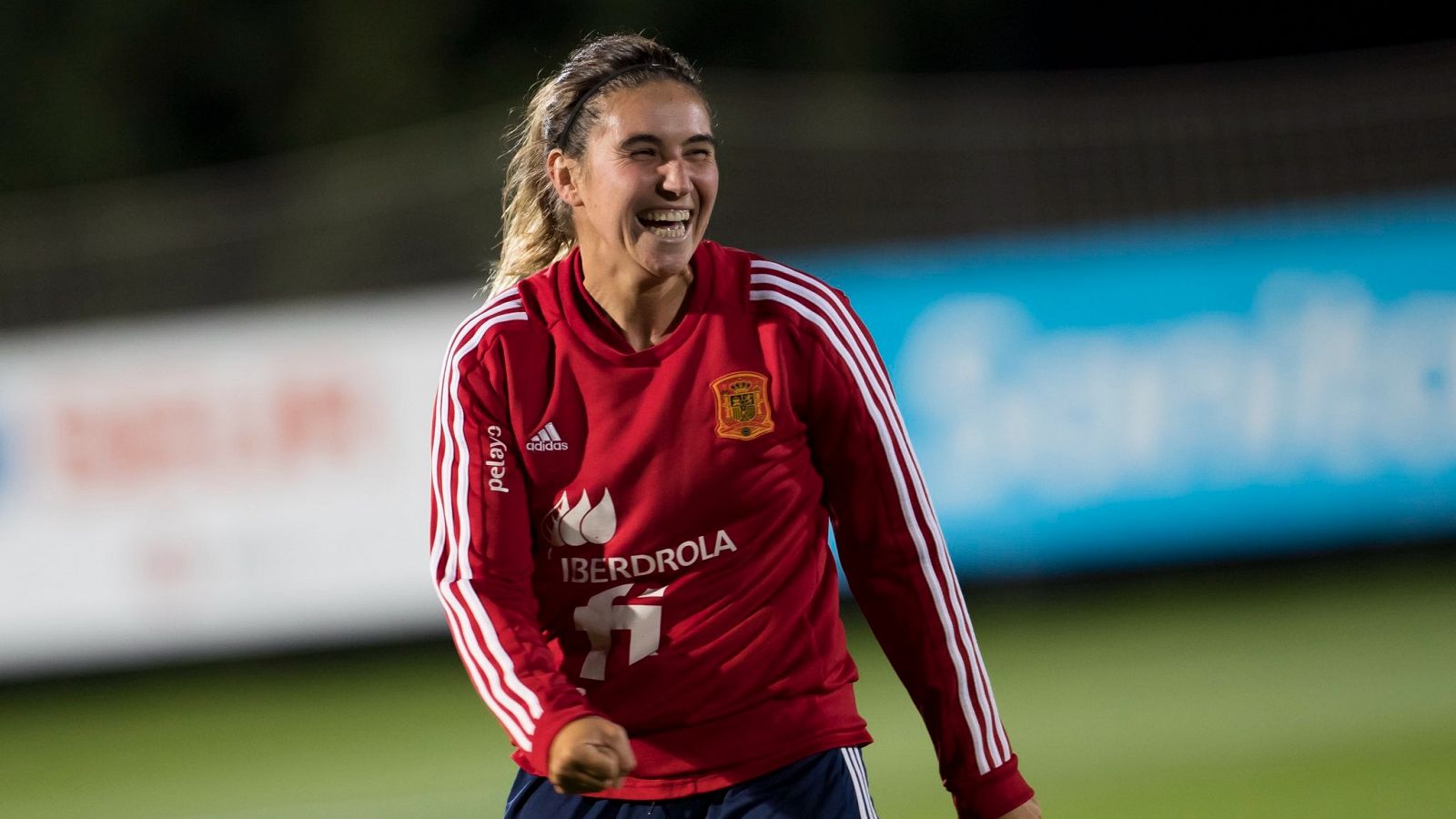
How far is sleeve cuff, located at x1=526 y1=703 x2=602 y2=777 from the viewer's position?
9.70 feet

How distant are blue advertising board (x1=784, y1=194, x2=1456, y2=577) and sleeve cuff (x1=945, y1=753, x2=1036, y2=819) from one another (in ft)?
20.4

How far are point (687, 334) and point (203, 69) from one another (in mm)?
15250

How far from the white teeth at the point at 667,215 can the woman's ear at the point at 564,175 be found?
18 cm

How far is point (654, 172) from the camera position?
10.5 ft

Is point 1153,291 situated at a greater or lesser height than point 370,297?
lesser

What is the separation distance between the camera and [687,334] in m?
3.26

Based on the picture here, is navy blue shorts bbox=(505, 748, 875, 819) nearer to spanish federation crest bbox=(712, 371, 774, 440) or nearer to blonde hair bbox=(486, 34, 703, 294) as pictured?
spanish federation crest bbox=(712, 371, 774, 440)

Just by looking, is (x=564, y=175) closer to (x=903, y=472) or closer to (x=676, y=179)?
(x=676, y=179)

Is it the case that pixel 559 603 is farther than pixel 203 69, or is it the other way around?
pixel 203 69

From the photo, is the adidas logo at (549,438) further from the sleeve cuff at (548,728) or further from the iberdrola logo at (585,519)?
the sleeve cuff at (548,728)

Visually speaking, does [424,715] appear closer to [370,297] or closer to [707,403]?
[370,297]

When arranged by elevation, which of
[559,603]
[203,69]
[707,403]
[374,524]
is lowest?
[559,603]

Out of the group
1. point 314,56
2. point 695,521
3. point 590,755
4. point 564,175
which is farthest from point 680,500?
point 314,56

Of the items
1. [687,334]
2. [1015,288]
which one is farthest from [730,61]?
[687,334]
